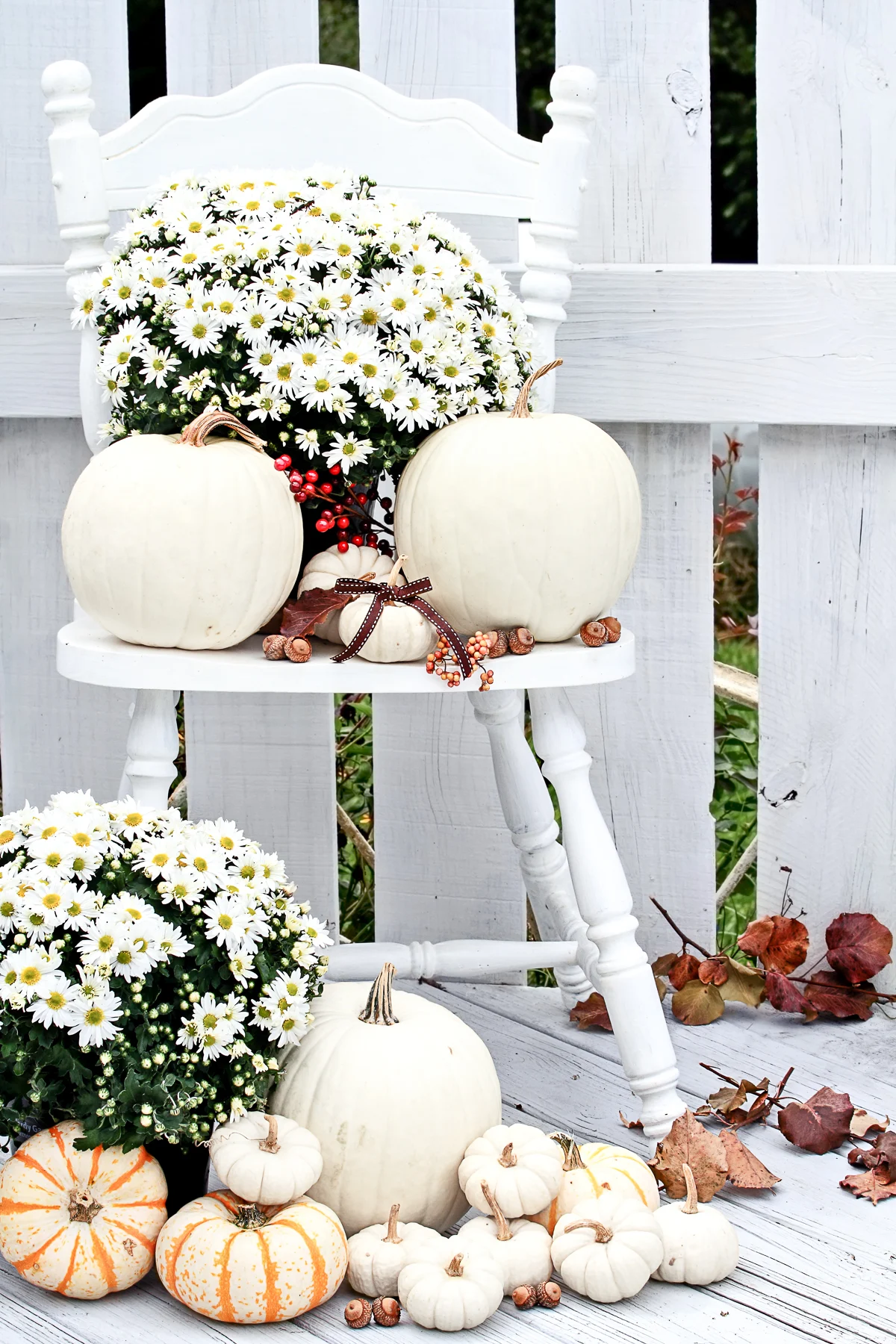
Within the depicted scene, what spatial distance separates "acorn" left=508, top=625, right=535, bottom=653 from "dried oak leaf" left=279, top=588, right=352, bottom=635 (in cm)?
17

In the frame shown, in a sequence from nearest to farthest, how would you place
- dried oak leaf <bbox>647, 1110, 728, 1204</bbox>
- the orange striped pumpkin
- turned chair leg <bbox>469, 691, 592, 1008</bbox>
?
the orange striped pumpkin < dried oak leaf <bbox>647, 1110, 728, 1204</bbox> < turned chair leg <bbox>469, 691, 592, 1008</bbox>

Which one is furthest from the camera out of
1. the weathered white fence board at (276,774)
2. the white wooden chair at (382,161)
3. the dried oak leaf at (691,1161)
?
the weathered white fence board at (276,774)

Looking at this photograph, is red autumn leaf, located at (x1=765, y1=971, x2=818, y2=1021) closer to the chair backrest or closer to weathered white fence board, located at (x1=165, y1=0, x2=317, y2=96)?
the chair backrest

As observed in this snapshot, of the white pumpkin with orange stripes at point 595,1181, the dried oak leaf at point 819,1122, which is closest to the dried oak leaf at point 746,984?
the dried oak leaf at point 819,1122

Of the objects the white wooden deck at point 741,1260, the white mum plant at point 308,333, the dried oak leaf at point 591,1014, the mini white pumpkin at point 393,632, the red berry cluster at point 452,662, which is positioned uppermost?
the white mum plant at point 308,333

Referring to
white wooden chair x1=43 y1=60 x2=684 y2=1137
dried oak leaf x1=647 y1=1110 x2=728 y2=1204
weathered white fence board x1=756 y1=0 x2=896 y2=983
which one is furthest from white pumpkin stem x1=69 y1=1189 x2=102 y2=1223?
weathered white fence board x1=756 y1=0 x2=896 y2=983

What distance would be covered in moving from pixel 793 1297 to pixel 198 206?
1.30m

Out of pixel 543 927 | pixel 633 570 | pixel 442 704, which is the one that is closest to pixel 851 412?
pixel 633 570

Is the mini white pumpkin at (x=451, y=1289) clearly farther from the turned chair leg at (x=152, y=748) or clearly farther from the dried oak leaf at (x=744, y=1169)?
the turned chair leg at (x=152, y=748)

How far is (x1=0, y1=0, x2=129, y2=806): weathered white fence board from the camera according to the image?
2.12 m

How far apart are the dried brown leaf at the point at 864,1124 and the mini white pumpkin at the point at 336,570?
32.0 inches

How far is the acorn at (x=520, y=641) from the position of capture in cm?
157

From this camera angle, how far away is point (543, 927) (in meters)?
2.18

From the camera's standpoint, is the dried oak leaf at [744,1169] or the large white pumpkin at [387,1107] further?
the dried oak leaf at [744,1169]
